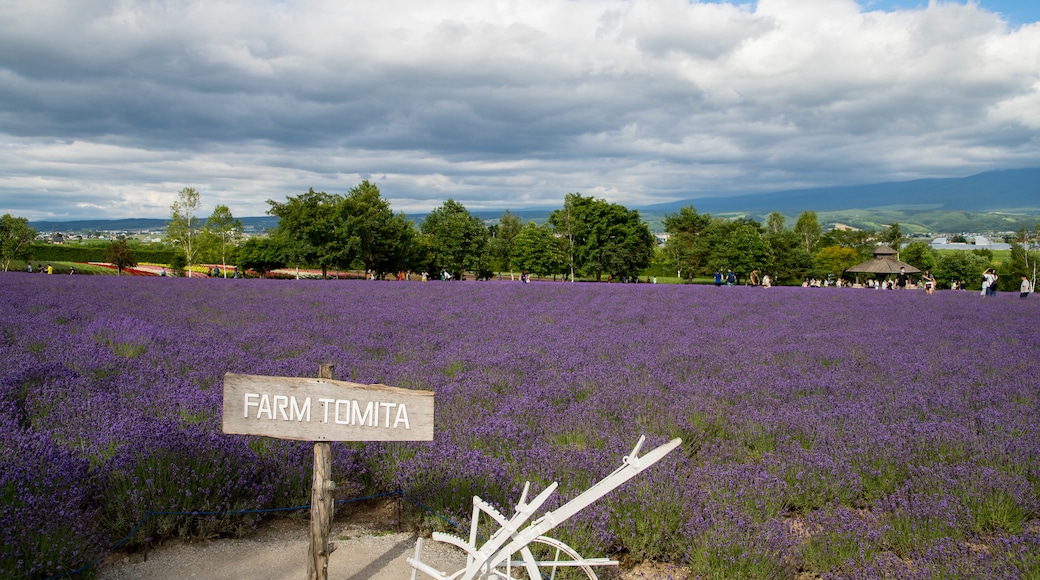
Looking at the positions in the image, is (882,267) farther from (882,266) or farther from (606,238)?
(606,238)

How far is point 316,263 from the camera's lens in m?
44.8

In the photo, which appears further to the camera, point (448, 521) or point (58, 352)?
point (58, 352)

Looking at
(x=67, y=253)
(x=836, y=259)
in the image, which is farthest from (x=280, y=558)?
(x=836, y=259)

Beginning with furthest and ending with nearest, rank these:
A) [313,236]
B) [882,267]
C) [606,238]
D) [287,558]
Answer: [606,238] → [313,236] → [882,267] → [287,558]

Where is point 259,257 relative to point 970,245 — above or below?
below

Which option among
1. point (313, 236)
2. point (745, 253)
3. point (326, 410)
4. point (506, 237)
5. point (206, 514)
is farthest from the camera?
point (506, 237)

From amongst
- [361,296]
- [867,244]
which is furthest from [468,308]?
[867,244]

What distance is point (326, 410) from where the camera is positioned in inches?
107

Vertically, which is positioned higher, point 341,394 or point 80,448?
point 341,394

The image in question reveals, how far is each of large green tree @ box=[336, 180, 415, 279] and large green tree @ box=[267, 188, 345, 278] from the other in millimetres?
356

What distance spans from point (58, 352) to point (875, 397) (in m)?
7.60

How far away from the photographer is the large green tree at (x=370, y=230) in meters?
45.2

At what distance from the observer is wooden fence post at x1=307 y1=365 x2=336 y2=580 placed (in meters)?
2.75

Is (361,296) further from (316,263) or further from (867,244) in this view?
(867,244)
